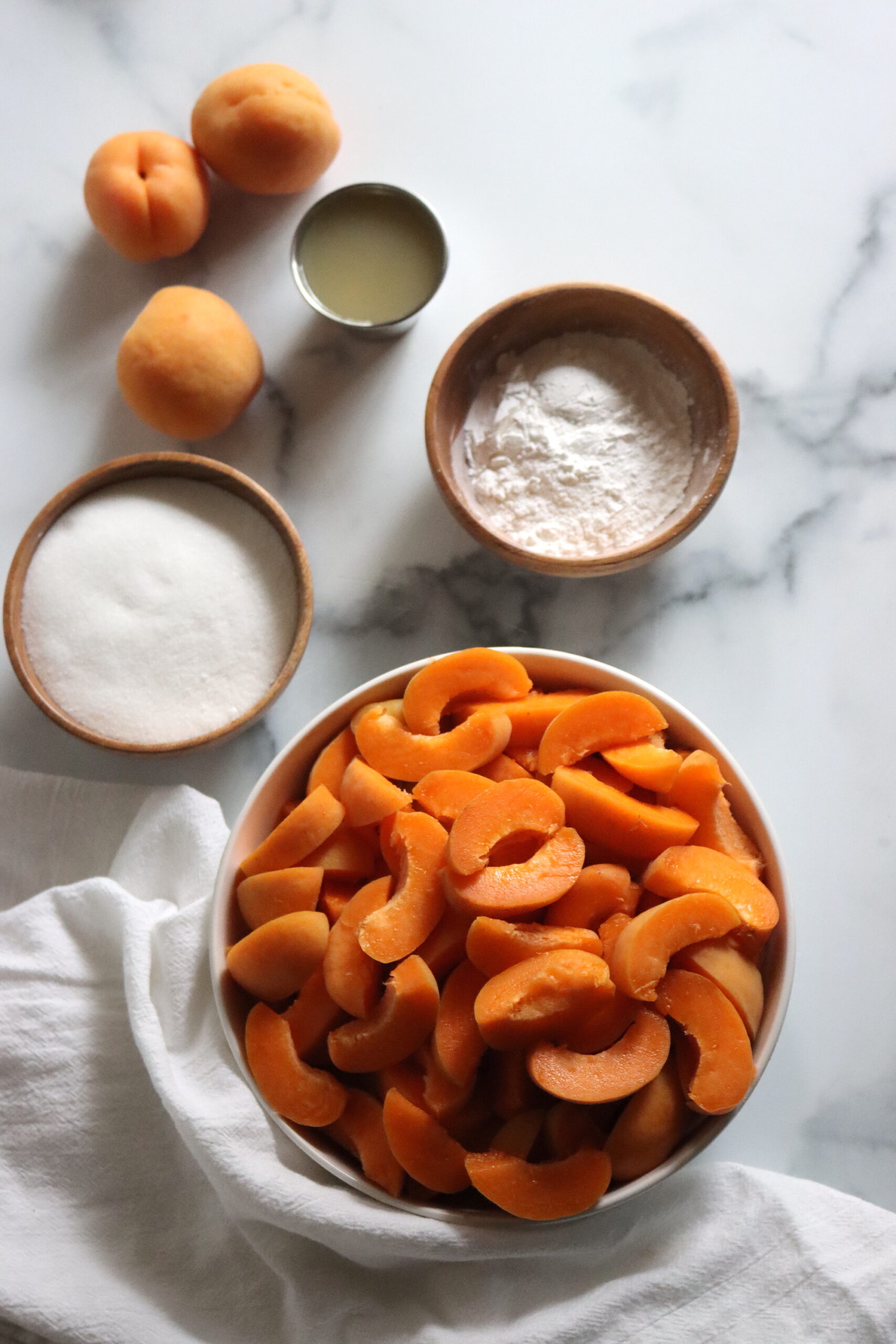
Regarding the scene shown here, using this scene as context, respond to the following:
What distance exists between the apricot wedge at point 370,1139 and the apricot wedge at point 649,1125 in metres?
0.22

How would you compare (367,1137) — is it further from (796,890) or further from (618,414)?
(618,414)

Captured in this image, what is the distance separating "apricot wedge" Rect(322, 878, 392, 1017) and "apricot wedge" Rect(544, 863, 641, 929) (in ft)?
0.61

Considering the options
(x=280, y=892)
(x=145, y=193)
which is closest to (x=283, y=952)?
(x=280, y=892)

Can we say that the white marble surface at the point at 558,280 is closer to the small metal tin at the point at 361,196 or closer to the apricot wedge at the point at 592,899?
the small metal tin at the point at 361,196

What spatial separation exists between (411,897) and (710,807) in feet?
1.10

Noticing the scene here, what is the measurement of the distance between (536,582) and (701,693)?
10.6 inches

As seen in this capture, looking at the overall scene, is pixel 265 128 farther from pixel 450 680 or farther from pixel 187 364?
pixel 450 680

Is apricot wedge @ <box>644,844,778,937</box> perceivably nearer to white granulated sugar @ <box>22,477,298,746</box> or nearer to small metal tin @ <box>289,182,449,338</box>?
white granulated sugar @ <box>22,477,298,746</box>

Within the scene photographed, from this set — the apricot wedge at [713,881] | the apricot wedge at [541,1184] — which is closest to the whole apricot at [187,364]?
the apricot wedge at [713,881]

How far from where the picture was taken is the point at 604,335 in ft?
4.48

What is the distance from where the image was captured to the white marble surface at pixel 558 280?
4.60 feet

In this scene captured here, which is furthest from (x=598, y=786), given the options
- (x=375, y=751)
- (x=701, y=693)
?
(x=701, y=693)

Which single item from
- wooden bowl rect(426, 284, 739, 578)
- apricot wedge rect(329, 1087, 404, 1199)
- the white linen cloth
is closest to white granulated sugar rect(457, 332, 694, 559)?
wooden bowl rect(426, 284, 739, 578)

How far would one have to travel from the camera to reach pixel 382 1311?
120 centimetres
